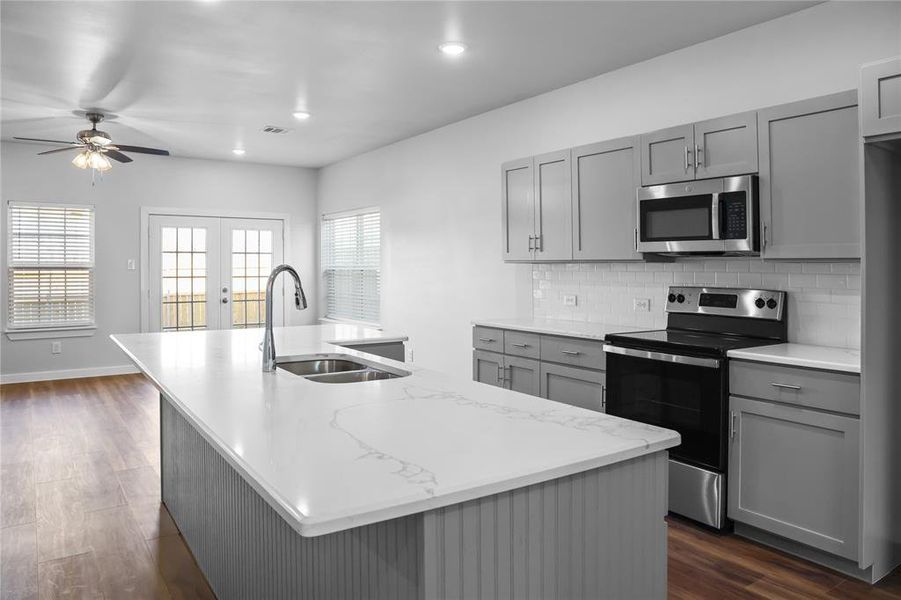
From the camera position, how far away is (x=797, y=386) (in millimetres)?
2760

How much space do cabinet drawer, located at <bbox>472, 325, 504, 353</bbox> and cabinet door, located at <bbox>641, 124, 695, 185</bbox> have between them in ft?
4.65

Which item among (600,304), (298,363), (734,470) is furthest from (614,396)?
(298,363)

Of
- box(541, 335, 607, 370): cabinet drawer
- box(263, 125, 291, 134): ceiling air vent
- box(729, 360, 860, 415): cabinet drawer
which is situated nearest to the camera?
box(729, 360, 860, 415): cabinet drawer

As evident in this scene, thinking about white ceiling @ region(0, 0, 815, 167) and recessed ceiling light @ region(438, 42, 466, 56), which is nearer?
white ceiling @ region(0, 0, 815, 167)

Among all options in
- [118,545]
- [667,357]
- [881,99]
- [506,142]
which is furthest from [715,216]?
[118,545]

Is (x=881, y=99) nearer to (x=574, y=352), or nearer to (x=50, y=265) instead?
(x=574, y=352)

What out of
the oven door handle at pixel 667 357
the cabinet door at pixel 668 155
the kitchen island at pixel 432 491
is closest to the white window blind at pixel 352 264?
the cabinet door at pixel 668 155

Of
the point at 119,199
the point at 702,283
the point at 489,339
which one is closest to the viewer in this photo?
the point at 702,283

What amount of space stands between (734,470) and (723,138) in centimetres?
164

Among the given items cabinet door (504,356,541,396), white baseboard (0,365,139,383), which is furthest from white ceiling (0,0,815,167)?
white baseboard (0,365,139,383)

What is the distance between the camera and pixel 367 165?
24.2 feet

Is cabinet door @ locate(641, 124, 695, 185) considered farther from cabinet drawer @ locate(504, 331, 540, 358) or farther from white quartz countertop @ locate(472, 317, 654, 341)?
cabinet drawer @ locate(504, 331, 540, 358)

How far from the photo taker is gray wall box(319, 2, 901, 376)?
3234mm

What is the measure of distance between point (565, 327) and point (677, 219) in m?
0.99
